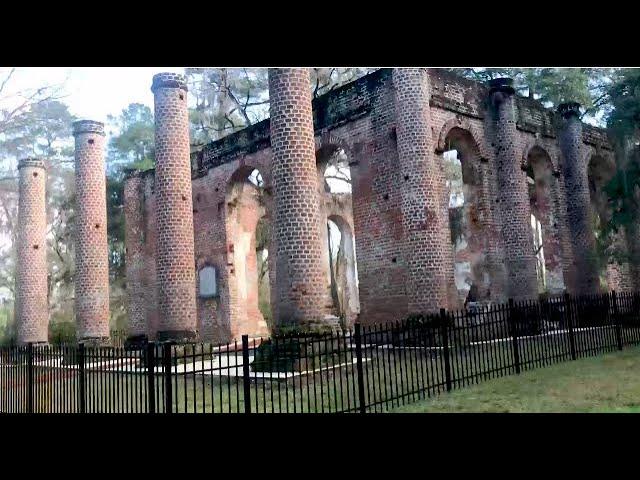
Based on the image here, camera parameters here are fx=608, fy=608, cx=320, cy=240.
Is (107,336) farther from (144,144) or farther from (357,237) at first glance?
(144,144)

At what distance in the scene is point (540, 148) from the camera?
68.7 feet

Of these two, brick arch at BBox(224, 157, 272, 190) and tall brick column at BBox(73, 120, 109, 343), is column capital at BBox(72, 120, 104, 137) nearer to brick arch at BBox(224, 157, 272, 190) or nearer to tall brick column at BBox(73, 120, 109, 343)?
Result: tall brick column at BBox(73, 120, 109, 343)

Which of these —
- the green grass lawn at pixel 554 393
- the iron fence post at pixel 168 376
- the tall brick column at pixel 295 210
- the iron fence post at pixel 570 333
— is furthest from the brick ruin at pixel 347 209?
the iron fence post at pixel 168 376

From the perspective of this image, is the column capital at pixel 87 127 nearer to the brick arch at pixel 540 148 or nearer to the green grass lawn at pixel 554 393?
the brick arch at pixel 540 148

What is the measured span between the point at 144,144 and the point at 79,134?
1475cm

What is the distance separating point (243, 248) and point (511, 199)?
983 centimetres

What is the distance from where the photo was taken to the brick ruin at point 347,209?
1252 cm

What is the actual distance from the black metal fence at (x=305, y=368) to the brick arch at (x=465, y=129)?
16.9 ft

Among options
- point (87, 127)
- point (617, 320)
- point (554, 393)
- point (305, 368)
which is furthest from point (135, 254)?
point (554, 393)

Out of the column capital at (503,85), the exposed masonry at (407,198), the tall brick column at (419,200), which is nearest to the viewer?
the tall brick column at (419,200)

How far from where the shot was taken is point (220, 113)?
110 ft
